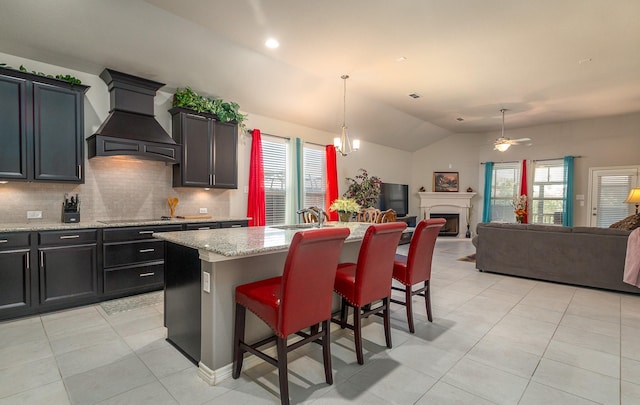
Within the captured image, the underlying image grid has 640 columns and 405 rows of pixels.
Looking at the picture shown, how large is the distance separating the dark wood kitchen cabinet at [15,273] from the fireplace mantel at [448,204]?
931cm

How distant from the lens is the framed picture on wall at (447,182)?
10.1 metres

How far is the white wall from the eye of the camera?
25.4 ft

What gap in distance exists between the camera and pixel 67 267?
3518mm

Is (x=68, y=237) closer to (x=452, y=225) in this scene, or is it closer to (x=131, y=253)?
(x=131, y=253)

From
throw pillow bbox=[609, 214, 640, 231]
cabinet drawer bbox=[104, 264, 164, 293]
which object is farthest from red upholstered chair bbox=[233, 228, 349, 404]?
throw pillow bbox=[609, 214, 640, 231]

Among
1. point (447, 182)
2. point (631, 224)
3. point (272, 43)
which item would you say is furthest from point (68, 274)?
point (447, 182)

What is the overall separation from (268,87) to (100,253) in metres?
3.41

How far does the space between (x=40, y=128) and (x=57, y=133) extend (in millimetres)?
150

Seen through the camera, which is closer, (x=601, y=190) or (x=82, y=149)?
(x=82, y=149)

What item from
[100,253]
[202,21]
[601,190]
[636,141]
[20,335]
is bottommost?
[20,335]

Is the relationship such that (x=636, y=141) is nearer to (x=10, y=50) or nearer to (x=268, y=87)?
(x=268, y=87)

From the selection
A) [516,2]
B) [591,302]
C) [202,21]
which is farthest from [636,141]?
[202,21]

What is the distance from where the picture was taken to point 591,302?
3.95 m

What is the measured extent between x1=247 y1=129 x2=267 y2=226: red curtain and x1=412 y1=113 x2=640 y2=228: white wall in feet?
20.8
